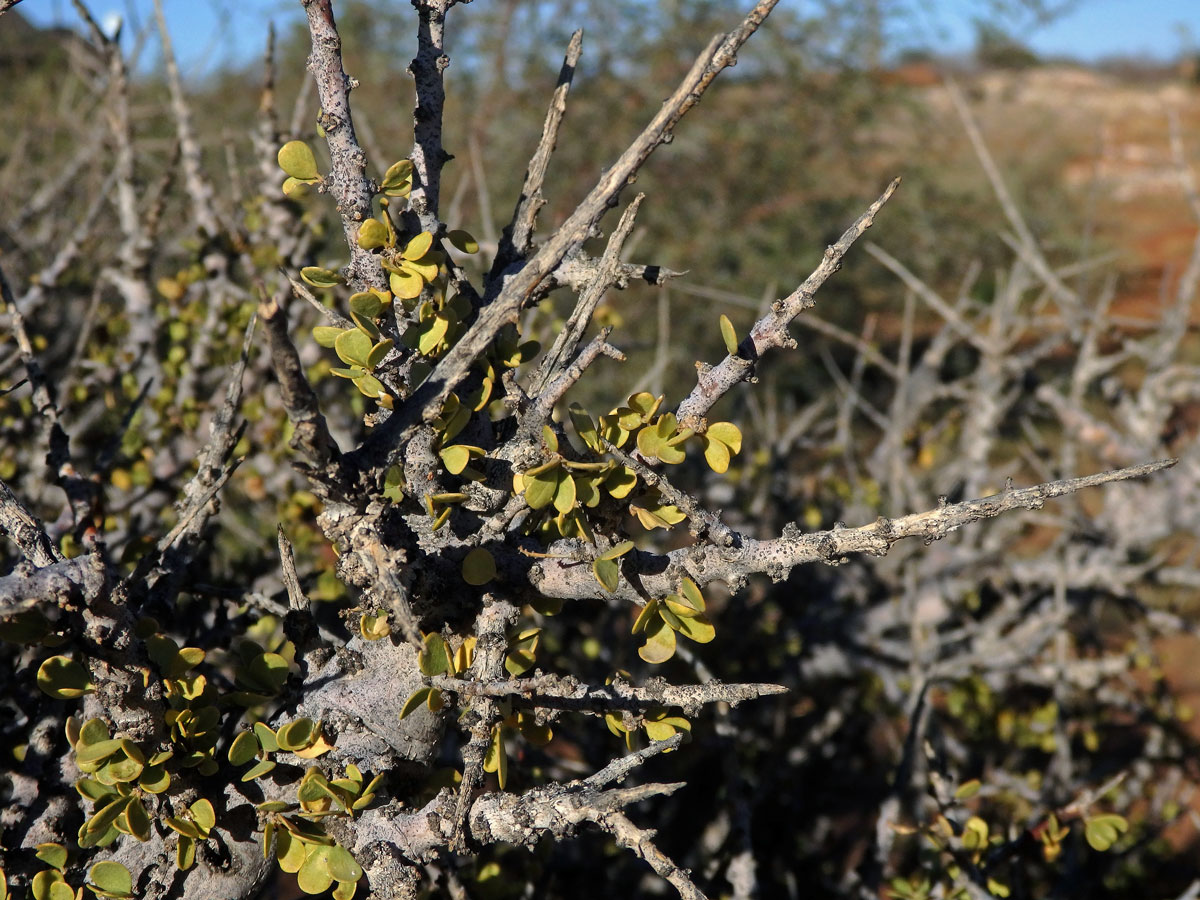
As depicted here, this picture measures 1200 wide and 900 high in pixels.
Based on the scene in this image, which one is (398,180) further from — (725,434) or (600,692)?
(600,692)

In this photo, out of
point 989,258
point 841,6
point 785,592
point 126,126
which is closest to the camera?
point 126,126

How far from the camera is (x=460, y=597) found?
1007 mm

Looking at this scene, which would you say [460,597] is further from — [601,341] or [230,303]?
[230,303]

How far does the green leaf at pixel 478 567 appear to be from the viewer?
35.5 inches

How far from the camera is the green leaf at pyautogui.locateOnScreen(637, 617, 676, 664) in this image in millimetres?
942

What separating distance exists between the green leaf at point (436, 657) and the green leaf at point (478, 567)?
0.24 feet

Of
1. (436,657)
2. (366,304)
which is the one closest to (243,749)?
(436,657)

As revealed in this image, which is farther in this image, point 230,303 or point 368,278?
point 230,303

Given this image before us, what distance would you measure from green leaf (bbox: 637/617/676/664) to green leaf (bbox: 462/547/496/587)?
0.18 meters

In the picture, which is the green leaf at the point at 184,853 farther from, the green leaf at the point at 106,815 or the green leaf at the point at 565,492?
the green leaf at the point at 565,492

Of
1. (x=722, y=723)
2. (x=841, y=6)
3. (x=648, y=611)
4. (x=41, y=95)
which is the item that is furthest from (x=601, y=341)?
(x=841, y=6)

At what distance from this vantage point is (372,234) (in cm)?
89

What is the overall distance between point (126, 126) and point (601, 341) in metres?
1.87

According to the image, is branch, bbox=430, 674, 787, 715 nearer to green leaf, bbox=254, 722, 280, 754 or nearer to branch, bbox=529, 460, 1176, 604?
branch, bbox=529, 460, 1176, 604
